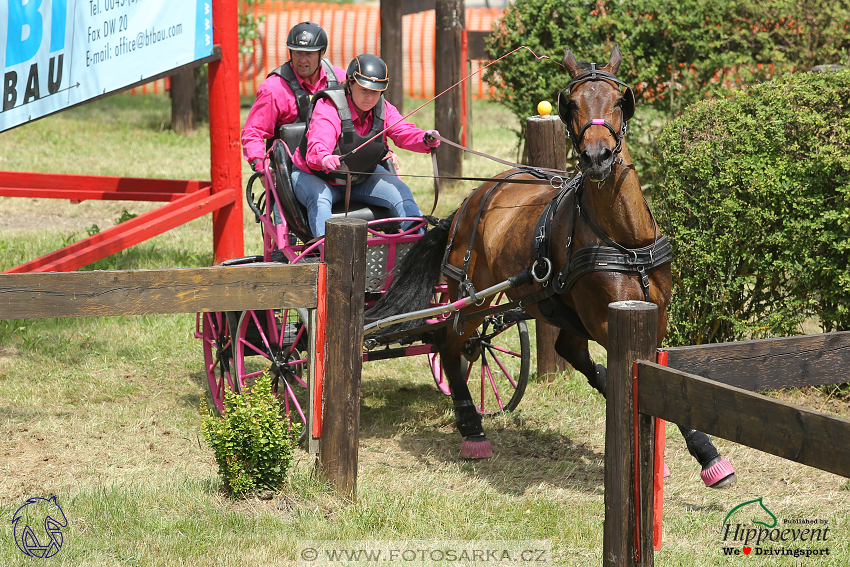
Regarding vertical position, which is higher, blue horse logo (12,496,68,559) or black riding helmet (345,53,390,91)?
black riding helmet (345,53,390,91)

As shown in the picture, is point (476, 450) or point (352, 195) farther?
point (352, 195)

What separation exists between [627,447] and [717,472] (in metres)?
1.63

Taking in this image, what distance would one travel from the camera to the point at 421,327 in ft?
16.7

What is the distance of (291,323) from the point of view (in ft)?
17.5

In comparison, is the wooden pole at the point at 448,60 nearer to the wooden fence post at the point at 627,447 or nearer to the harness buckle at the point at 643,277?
the harness buckle at the point at 643,277

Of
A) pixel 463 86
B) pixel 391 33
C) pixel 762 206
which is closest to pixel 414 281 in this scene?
pixel 762 206

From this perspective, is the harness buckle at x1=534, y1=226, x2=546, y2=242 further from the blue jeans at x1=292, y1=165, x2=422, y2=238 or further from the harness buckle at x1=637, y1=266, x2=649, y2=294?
the blue jeans at x1=292, y1=165, x2=422, y2=238

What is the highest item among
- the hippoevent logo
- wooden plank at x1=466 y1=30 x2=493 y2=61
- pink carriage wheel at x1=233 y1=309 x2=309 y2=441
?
wooden plank at x1=466 y1=30 x2=493 y2=61

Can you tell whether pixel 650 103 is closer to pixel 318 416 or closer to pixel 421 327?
pixel 421 327

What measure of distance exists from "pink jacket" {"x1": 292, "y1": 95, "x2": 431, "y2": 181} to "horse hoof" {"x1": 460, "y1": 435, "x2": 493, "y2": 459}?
177 centimetres

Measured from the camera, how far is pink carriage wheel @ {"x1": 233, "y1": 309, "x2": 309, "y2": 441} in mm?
5207

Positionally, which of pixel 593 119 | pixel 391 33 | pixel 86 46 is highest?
pixel 391 33

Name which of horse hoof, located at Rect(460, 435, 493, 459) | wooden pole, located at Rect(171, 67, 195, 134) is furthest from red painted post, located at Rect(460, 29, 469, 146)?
horse hoof, located at Rect(460, 435, 493, 459)

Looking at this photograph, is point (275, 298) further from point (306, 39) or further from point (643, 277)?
point (306, 39)
